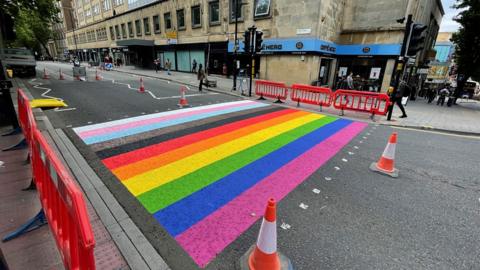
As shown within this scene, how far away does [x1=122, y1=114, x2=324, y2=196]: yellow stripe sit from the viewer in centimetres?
392

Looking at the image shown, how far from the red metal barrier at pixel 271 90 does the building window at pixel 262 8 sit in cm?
1109

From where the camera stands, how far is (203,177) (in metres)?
4.25

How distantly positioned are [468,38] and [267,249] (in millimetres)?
25180

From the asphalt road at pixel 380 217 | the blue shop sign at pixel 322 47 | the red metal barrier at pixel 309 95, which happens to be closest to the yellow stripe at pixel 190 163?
the asphalt road at pixel 380 217

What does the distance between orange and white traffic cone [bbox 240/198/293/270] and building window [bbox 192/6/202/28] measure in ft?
95.1

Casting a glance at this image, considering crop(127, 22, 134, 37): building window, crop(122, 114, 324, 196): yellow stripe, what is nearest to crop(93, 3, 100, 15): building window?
crop(127, 22, 134, 37): building window

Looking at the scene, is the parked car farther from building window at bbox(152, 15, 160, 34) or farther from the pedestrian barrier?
the pedestrian barrier

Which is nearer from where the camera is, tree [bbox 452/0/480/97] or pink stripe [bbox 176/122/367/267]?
pink stripe [bbox 176/122/367/267]

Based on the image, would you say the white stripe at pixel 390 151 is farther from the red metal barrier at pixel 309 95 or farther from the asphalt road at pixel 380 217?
the red metal barrier at pixel 309 95

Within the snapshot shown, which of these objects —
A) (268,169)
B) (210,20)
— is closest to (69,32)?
(210,20)

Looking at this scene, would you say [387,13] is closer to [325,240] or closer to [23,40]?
[325,240]

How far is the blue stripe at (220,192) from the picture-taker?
10.1 ft

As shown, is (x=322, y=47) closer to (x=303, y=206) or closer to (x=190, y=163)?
(x=190, y=163)

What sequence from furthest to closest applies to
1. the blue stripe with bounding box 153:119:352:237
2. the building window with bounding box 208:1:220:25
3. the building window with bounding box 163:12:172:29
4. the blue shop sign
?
the building window with bounding box 163:12:172:29 → the building window with bounding box 208:1:220:25 → the blue shop sign → the blue stripe with bounding box 153:119:352:237
